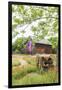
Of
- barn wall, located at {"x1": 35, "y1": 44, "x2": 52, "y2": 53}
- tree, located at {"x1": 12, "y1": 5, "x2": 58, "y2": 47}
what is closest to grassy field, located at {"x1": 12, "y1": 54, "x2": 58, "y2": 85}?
barn wall, located at {"x1": 35, "y1": 44, "x2": 52, "y2": 53}

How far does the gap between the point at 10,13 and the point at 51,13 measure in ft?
1.52

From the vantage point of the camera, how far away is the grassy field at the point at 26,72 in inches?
89.9

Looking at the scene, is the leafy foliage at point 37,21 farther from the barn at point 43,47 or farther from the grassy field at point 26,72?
the grassy field at point 26,72

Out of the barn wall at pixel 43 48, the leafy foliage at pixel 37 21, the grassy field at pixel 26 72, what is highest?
the leafy foliage at pixel 37 21

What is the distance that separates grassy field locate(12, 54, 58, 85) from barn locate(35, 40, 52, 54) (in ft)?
0.32

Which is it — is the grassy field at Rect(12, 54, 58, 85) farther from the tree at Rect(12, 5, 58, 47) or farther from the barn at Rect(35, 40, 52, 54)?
the tree at Rect(12, 5, 58, 47)

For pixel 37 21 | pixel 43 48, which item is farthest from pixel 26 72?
pixel 37 21

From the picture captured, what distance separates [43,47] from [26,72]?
1.09ft

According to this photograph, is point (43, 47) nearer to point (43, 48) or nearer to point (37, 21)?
point (43, 48)

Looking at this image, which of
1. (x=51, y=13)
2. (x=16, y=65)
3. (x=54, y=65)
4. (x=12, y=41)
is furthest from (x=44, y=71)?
(x=51, y=13)

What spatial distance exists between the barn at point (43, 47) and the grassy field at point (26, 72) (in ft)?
0.32

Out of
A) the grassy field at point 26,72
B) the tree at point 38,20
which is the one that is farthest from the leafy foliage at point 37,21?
the grassy field at point 26,72

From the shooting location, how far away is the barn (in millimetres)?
2358

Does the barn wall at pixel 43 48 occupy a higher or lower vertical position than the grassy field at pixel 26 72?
higher
